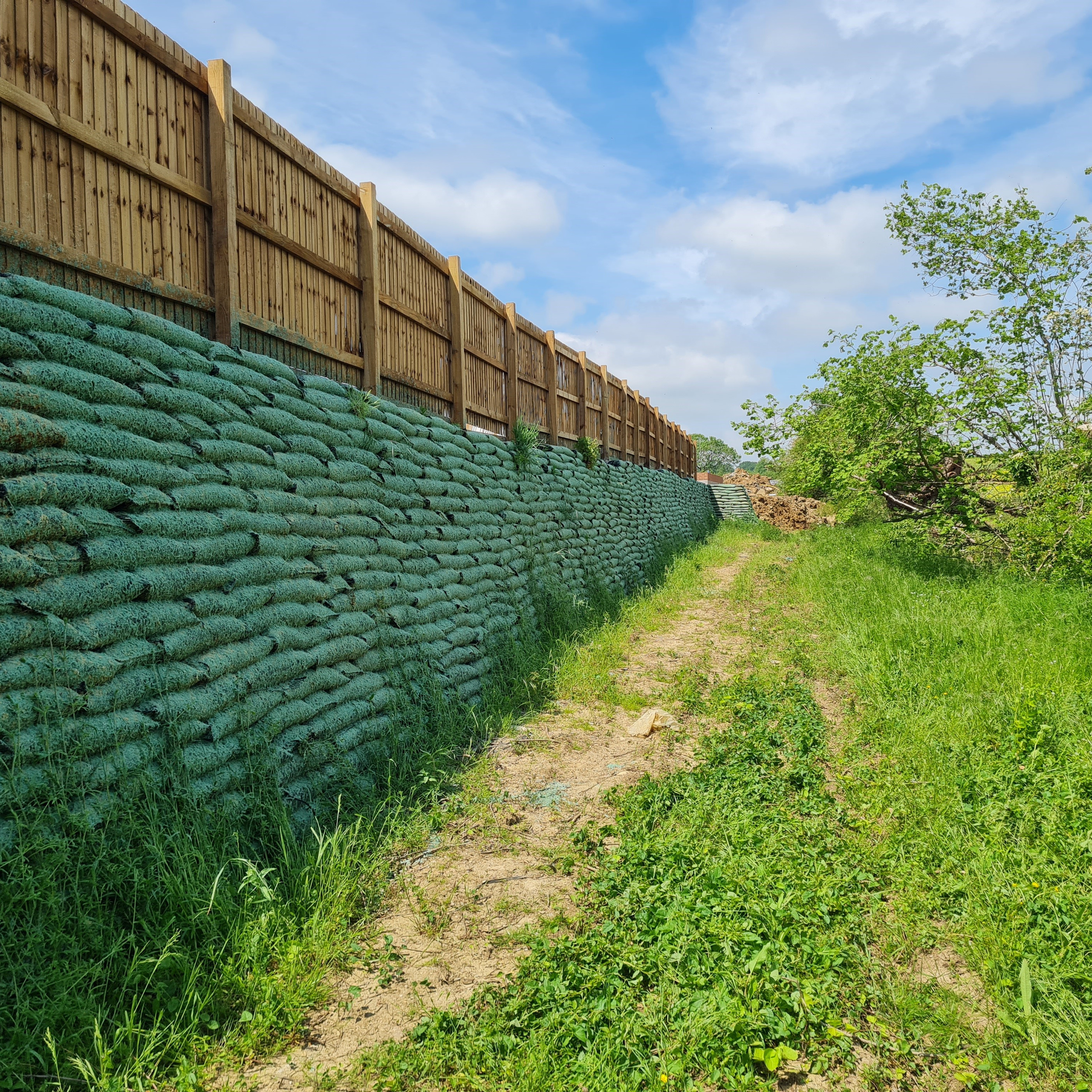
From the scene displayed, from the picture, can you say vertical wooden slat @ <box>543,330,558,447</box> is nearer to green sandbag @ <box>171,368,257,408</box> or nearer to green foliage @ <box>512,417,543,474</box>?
green foliage @ <box>512,417,543,474</box>

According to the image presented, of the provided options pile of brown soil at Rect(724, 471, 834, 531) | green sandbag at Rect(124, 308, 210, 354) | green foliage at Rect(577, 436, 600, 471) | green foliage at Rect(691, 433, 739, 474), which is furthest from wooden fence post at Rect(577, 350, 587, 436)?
green foliage at Rect(691, 433, 739, 474)

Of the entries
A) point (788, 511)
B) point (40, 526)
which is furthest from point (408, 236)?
point (788, 511)

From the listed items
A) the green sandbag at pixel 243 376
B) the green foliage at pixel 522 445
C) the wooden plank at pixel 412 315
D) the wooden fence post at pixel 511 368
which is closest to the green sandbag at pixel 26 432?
the green sandbag at pixel 243 376

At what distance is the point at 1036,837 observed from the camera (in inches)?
108

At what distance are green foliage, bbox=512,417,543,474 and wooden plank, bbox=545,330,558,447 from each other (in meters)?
1.32

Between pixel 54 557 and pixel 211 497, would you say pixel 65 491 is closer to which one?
pixel 54 557

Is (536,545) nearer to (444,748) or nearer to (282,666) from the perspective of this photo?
(444,748)

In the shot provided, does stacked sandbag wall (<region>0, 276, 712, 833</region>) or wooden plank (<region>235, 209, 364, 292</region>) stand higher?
wooden plank (<region>235, 209, 364, 292</region>)

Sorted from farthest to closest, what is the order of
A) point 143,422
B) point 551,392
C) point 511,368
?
point 551,392 < point 511,368 < point 143,422

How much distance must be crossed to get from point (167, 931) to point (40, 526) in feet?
4.12

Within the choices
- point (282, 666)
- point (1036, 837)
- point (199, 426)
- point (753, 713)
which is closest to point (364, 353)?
point (199, 426)

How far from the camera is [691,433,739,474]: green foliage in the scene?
336ft

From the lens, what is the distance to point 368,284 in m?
4.23

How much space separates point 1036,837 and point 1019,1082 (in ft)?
4.02
